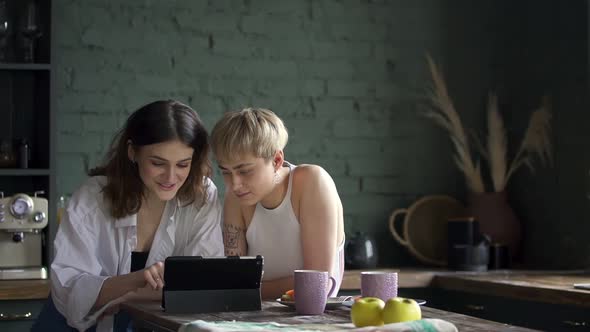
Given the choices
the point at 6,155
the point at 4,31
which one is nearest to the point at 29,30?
the point at 4,31

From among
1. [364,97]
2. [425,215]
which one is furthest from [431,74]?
[425,215]

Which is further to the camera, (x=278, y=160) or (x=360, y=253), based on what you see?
(x=360, y=253)

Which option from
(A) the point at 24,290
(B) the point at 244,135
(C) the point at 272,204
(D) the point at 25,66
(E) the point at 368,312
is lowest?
(A) the point at 24,290

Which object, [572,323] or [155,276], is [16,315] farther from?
[572,323]

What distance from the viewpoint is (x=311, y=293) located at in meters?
2.75

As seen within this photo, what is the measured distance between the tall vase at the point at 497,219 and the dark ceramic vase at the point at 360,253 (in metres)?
0.63

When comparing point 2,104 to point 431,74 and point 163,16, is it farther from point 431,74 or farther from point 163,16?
point 431,74

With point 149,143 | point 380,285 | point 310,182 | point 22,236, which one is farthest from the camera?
point 22,236

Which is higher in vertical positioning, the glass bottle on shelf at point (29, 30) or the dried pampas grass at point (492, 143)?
the glass bottle on shelf at point (29, 30)

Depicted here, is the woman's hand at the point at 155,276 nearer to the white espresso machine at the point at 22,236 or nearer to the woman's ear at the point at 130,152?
the woman's ear at the point at 130,152

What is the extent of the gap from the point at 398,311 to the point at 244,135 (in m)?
0.97

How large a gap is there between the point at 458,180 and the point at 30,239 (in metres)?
2.38

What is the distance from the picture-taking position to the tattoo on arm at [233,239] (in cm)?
347

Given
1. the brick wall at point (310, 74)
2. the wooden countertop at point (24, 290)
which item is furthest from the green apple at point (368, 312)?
the brick wall at point (310, 74)
